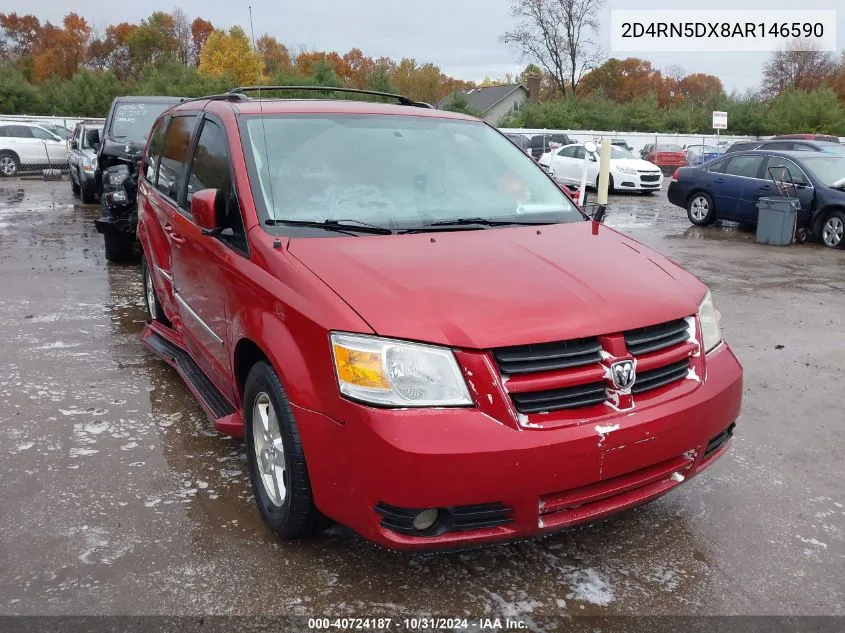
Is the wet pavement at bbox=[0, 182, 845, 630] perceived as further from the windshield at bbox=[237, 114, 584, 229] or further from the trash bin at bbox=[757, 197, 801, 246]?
the trash bin at bbox=[757, 197, 801, 246]

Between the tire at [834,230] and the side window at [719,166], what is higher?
the side window at [719,166]

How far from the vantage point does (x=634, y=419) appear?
8.41 feet

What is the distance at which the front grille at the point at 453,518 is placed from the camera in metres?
2.44

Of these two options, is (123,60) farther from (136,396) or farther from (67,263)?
(136,396)

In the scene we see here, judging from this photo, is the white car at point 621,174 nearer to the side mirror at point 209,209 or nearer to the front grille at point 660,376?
the side mirror at point 209,209

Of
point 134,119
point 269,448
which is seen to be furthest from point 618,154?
point 269,448

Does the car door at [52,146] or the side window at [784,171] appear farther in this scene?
the car door at [52,146]

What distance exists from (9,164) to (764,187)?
20427mm

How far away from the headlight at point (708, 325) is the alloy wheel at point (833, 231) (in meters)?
10.5

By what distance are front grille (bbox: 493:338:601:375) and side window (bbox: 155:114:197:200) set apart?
273 centimetres

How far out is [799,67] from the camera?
6712cm

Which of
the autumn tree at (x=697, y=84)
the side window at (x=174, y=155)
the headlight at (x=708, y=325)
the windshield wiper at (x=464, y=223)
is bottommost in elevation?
the headlight at (x=708, y=325)

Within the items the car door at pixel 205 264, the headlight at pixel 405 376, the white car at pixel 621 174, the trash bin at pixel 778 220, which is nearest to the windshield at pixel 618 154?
the white car at pixel 621 174

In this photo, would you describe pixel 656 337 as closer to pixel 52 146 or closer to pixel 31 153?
pixel 31 153
